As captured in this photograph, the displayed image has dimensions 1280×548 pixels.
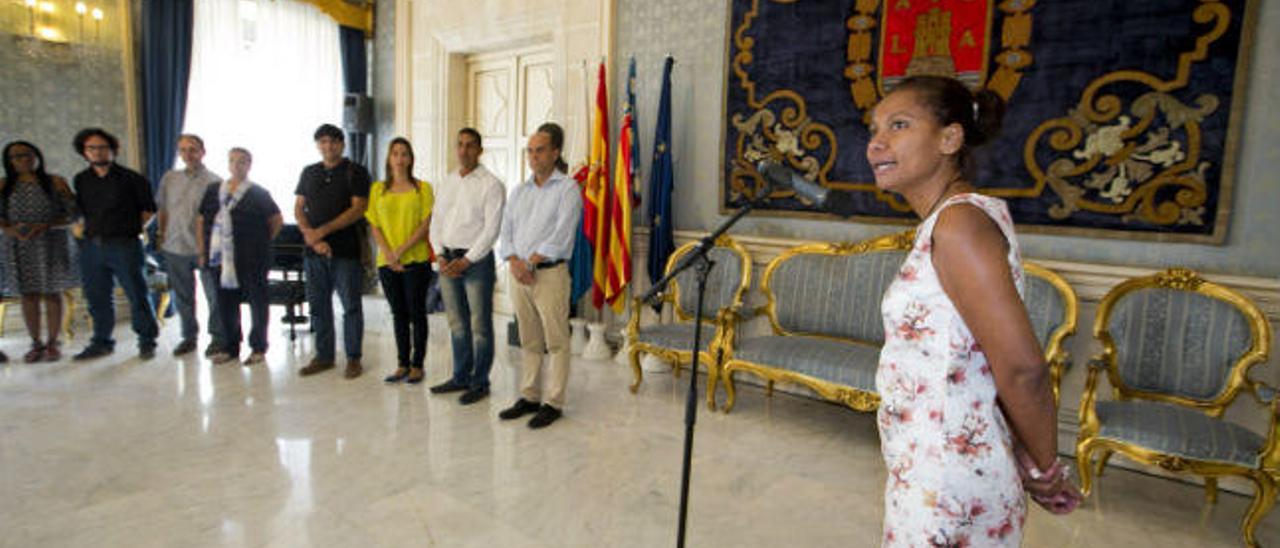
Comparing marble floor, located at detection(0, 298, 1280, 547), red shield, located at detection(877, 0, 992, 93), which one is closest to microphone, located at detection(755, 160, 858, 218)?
marble floor, located at detection(0, 298, 1280, 547)

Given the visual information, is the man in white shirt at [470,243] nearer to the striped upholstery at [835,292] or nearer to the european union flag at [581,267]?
the european union flag at [581,267]

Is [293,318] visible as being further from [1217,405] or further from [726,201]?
[1217,405]

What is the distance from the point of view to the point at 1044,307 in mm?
3061

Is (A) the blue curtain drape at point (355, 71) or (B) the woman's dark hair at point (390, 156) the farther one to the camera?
(A) the blue curtain drape at point (355, 71)

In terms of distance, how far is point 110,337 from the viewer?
4453 mm

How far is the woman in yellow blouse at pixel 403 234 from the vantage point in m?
3.75

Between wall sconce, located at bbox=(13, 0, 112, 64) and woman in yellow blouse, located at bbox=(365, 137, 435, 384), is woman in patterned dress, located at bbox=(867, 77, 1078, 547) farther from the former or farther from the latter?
wall sconce, located at bbox=(13, 0, 112, 64)

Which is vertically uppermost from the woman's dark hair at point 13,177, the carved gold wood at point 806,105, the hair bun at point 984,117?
the carved gold wood at point 806,105

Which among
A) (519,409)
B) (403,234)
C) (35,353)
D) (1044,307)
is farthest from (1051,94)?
(35,353)

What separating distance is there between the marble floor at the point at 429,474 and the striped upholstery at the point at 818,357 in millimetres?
331

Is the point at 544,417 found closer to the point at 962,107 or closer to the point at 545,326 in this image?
the point at 545,326

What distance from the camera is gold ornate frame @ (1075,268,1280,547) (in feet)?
7.59

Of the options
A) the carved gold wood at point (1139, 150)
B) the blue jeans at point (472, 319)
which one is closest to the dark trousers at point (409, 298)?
the blue jeans at point (472, 319)

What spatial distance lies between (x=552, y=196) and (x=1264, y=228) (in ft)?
9.53
